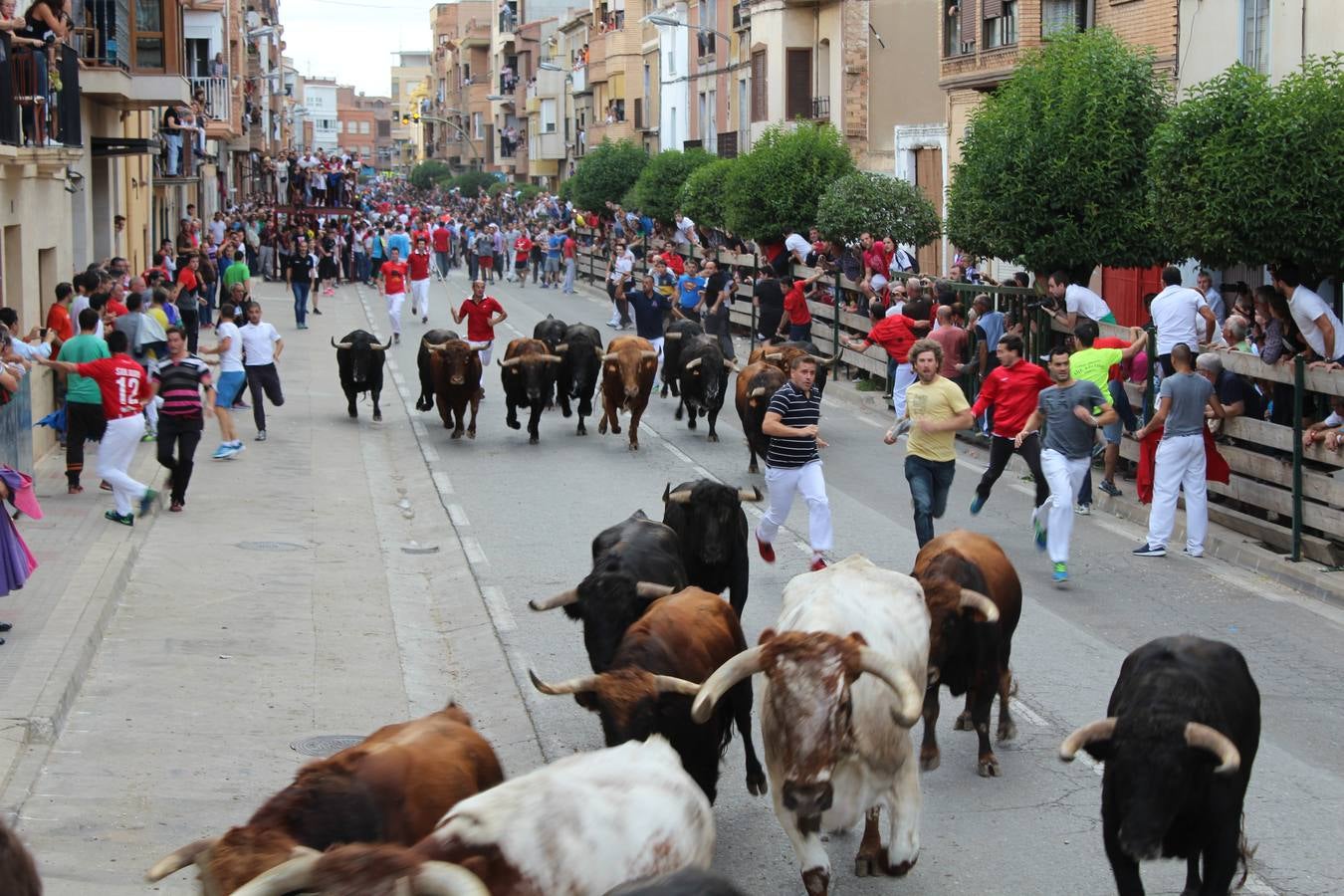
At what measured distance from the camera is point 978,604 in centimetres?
876

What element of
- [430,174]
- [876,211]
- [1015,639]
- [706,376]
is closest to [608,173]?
[876,211]

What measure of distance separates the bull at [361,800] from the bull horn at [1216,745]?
280 centimetres

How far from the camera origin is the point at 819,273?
29078 mm

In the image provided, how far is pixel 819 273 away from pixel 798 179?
5447 millimetres

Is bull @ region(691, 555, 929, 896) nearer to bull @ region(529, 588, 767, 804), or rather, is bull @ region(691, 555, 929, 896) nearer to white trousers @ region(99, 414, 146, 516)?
bull @ region(529, 588, 767, 804)

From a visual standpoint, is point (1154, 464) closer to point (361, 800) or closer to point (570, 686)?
point (570, 686)

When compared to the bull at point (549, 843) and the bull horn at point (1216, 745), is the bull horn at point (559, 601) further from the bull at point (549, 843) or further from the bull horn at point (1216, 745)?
the bull horn at point (1216, 745)

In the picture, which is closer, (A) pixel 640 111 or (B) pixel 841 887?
(B) pixel 841 887

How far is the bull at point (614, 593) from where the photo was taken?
911 centimetres

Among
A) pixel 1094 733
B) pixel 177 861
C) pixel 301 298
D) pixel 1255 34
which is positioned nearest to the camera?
pixel 177 861

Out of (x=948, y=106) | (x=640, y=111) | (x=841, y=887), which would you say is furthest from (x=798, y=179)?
(x=640, y=111)

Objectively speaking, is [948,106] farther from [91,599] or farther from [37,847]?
[37,847]

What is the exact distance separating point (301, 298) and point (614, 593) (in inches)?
1089

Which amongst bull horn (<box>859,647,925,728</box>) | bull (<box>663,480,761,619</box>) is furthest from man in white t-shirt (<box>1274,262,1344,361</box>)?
bull horn (<box>859,647,925,728</box>)
